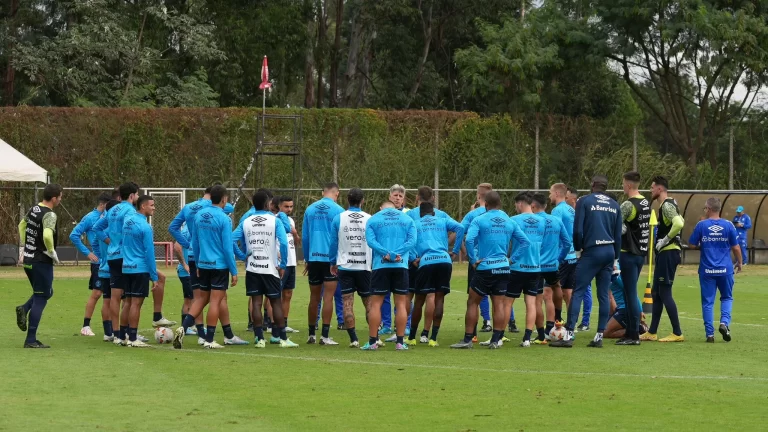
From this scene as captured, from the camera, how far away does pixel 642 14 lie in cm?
3856

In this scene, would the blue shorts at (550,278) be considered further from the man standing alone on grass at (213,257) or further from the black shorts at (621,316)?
the man standing alone on grass at (213,257)

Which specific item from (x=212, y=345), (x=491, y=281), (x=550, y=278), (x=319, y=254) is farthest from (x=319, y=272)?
(x=550, y=278)

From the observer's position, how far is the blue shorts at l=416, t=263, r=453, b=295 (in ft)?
48.9

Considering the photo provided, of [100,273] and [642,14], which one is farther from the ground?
[642,14]

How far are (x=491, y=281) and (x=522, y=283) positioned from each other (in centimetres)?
48

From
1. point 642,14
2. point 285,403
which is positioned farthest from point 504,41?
point 285,403

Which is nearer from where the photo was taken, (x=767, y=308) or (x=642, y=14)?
(x=767, y=308)

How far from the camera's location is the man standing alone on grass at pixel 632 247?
15211mm

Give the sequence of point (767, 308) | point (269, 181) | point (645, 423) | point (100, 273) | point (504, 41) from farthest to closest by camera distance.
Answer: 1. point (504, 41)
2. point (269, 181)
3. point (767, 308)
4. point (100, 273)
5. point (645, 423)

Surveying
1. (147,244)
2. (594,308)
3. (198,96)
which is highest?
(198,96)

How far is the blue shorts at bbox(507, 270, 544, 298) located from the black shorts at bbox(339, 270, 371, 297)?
1.76m

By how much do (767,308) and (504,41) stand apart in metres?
20.8

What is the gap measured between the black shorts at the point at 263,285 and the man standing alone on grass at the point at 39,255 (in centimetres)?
241

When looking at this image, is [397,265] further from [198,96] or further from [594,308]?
[198,96]
